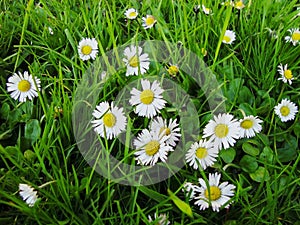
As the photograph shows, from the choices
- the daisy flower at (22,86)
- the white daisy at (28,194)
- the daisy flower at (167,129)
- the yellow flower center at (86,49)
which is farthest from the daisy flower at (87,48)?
the white daisy at (28,194)

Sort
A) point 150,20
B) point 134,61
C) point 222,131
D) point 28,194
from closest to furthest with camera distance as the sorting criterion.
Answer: point 28,194, point 222,131, point 134,61, point 150,20

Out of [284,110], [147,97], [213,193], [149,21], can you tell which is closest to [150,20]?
[149,21]

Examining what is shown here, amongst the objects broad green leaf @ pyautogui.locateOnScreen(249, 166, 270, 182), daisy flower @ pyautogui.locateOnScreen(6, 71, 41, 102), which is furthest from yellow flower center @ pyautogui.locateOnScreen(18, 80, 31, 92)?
broad green leaf @ pyautogui.locateOnScreen(249, 166, 270, 182)

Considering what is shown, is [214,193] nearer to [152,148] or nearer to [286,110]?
[152,148]

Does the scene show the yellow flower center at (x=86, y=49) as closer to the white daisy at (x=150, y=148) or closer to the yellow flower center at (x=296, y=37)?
the white daisy at (x=150, y=148)

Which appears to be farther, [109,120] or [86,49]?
[86,49]

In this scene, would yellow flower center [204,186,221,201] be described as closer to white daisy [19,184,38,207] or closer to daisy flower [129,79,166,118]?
daisy flower [129,79,166,118]
